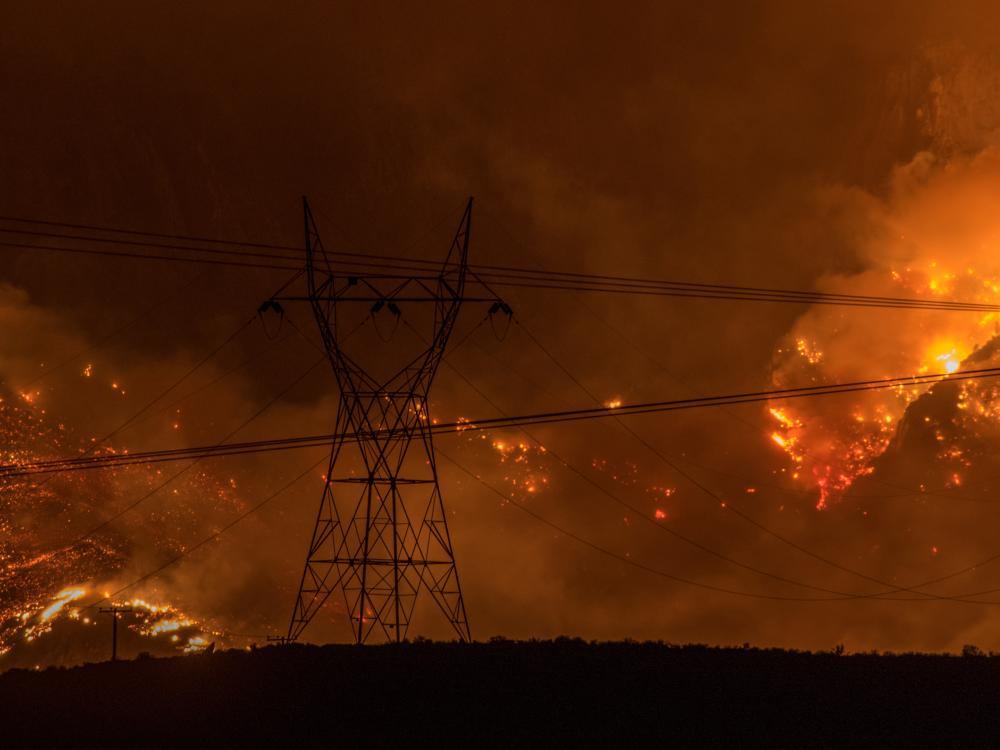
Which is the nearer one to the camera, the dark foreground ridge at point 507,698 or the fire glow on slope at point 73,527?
the dark foreground ridge at point 507,698

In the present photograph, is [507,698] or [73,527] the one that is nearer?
[507,698]

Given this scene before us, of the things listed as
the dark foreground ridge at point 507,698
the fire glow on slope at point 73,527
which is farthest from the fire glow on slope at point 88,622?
the dark foreground ridge at point 507,698

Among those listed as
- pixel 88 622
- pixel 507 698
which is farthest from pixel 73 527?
pixel 507 698

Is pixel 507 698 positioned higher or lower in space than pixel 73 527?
lower

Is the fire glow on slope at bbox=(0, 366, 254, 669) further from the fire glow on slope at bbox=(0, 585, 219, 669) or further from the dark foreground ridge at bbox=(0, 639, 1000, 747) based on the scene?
the dark foreground ridge at bbox=(0, 639, 1000, 747)

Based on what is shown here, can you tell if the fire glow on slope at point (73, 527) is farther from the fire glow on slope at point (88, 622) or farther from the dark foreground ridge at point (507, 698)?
the dark foreground ridge at point (507, 698)

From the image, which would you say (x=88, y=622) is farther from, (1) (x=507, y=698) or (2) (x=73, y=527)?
(1) (x=507, y=698)

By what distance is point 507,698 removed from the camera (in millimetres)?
29562

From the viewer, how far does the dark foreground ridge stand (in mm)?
27422

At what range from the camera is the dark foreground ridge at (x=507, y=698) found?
1080 inches

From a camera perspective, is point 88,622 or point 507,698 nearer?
point 507,698

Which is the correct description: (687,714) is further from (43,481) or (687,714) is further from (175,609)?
(43,481)

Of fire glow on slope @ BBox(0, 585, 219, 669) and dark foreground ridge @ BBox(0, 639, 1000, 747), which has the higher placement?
fire glow on slope @ BBox(0, 585, 219, 669)

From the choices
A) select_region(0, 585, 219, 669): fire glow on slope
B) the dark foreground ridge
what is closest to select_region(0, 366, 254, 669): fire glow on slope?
select_region(0, 585, 219, 669): fire glow on slope
